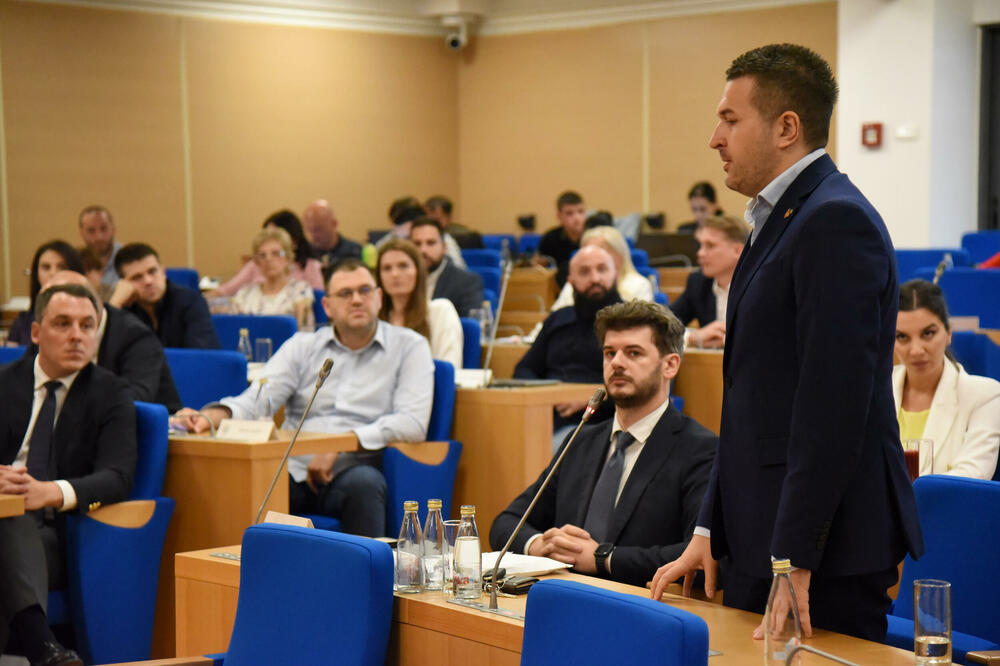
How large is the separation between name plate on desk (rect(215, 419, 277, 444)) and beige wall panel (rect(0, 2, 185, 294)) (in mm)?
6336

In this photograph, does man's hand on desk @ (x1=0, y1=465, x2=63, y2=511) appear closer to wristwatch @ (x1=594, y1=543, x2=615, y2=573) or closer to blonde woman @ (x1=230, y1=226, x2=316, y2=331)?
wristwatch @ (x1=594, y1=543, x2=615, y2=573)

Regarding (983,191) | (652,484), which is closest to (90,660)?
(652,484)

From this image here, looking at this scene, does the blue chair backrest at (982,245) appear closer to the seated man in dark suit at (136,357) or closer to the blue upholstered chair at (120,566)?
the seated man in dark suit at (136,357)

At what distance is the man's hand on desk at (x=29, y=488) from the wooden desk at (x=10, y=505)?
0.47 ft

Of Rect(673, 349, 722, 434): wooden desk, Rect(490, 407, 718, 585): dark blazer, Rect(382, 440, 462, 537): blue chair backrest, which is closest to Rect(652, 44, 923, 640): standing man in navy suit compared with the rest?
Rect(490, 407, 718, 585): dark blazer


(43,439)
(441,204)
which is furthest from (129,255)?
(441,204)

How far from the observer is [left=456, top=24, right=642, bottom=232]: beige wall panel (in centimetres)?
1134

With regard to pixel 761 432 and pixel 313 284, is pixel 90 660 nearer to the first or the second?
pixel 761 432

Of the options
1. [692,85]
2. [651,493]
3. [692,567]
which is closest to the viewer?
[692,567]

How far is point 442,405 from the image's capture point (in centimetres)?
441

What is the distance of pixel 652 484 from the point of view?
2.77 m

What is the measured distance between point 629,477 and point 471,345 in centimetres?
253

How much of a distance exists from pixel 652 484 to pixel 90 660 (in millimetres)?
1596

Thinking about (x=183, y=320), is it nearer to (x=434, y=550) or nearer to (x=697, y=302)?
(x=697, y=302)
